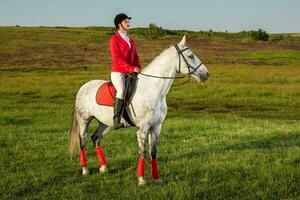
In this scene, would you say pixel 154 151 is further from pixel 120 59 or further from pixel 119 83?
pixel 120 59

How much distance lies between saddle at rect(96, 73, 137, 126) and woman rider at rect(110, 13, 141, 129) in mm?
97

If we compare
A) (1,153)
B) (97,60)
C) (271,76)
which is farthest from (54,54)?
(1,153)

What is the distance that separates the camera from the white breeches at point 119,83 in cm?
883

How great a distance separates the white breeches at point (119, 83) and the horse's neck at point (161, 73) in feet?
1.12

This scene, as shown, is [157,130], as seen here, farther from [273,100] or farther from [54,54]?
[54,54]

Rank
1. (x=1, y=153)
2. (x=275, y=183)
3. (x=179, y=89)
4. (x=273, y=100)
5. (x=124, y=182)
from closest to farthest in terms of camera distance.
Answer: (x=275, y=183)
(x=124, y=182)
(x=1, y=153)
(x=273, y=100)
(x=179, y=89)

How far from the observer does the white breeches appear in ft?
29.0

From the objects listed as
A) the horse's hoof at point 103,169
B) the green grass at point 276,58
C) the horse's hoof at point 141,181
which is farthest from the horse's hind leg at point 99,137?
the green grass at point 276,58

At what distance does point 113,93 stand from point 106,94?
7.9 inches

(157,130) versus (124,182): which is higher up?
(157,130)

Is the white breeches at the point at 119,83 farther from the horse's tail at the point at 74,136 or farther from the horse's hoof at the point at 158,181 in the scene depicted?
the horse's tail at the point at 74,136

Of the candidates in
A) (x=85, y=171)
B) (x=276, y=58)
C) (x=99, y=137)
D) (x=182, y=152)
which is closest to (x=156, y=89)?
(x=99, y=137)

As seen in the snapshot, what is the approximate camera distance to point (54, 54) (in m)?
70.1

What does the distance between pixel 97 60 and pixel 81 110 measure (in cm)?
5234
